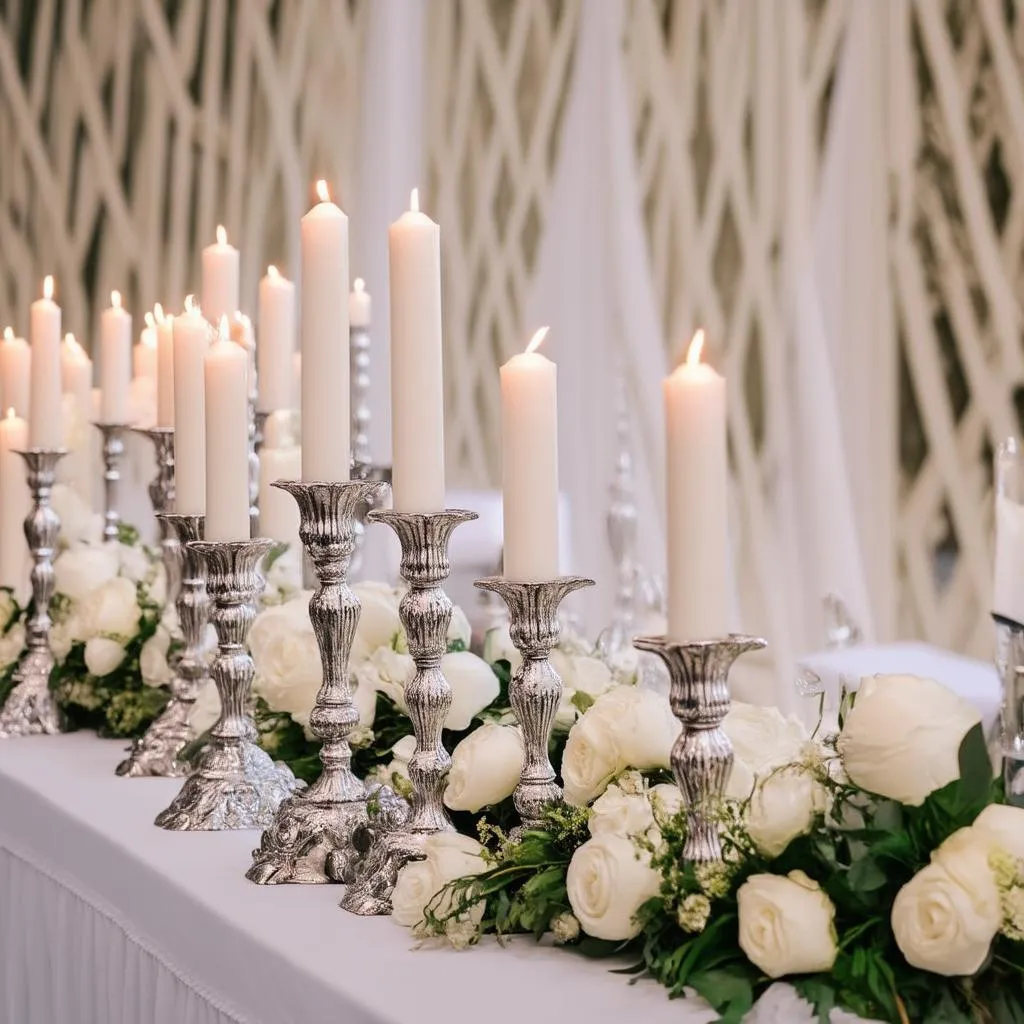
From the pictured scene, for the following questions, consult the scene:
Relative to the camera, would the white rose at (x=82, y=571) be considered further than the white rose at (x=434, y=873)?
Yes

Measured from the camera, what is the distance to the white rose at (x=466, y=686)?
3.15 feet

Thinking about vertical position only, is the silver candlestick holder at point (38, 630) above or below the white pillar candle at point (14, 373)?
below

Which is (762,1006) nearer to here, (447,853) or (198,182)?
(447,853)

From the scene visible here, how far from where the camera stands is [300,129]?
160 inches

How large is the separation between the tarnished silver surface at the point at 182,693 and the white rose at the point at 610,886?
0.53 m

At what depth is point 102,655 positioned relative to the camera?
1352 millimetres

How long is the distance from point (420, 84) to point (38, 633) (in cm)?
266

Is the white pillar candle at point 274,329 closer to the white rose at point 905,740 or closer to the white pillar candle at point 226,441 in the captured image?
the white pillar candle at point 226,441

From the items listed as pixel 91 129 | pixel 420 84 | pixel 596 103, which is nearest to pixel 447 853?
pixel 596 103

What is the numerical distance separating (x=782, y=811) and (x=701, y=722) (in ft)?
0.17

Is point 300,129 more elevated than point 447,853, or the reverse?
point 300,129

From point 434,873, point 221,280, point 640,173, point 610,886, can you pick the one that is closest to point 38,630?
point 221,280

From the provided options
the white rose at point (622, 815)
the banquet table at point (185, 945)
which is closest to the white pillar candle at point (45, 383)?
the banquet table at point (185, 945)

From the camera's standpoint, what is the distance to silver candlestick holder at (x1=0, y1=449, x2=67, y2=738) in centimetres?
138
